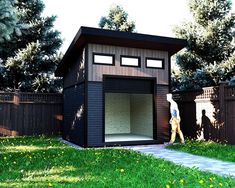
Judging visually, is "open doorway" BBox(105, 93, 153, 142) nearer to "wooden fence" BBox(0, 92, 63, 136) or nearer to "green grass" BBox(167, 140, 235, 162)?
"wooden fence" BBox(0, 92, 63, 136)

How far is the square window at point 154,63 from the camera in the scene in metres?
11.1

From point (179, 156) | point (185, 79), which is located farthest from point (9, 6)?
point (185, 79)

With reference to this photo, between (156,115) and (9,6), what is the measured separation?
6.78 meters

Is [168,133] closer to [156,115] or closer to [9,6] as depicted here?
[156,115]

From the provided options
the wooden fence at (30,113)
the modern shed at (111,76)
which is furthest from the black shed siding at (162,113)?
the wooden fence at (30,113)

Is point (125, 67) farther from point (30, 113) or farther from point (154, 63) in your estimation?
point (30, 113)

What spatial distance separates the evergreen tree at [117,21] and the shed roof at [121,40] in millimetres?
10150

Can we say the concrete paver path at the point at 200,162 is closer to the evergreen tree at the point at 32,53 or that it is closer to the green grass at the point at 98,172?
the green grass at the point at 98,172

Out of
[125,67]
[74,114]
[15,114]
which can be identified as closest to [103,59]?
[125,67]

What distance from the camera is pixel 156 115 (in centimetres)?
1112

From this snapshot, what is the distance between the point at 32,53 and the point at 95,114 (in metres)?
8.81

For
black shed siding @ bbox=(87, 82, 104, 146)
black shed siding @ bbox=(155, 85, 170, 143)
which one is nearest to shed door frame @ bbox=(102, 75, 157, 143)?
black shed siding @ bbox=(155, 85, 170, 143)

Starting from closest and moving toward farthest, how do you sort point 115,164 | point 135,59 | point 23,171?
point 23,171 → point 115,164 → point 135,59

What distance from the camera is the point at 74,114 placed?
38.8 feet
